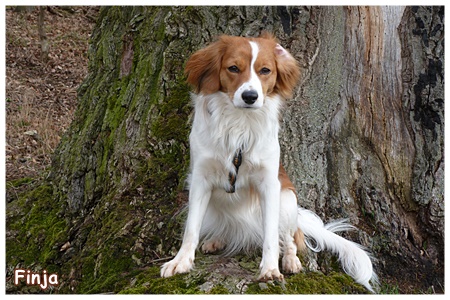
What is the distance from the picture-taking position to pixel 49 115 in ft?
27.9

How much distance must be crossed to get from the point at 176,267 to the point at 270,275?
22.9 inches

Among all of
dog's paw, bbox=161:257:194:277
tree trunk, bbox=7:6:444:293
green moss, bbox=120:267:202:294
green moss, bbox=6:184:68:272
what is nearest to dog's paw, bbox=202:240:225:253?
tree trunk, bbox=7:6:444:293

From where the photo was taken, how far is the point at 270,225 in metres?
3.70

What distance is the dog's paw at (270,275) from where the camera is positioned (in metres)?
3.58

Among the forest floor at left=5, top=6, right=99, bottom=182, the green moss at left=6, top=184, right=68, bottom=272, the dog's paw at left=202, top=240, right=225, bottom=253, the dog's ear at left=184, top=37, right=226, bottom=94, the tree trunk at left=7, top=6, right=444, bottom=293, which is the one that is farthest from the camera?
the forest floor at left=5, top=6, right=99, bottom=182

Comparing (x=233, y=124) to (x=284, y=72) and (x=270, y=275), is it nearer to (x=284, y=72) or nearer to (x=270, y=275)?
(x=284, y=72)

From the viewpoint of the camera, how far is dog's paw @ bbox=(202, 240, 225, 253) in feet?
13.3

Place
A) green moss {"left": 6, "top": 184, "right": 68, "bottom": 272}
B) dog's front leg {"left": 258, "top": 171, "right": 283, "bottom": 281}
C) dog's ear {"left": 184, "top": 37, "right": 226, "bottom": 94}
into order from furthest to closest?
green moss {"left": 6, "top": 184, "right": 68, "bottom": 272} → dog's ear {"left": 184, "top": 37, "right": 226, "bottom": 94} → dog's front leg {"left": 258, "top": 171, "right": 283, "bottom": 281}

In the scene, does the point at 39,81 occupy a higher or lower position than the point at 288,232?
higher

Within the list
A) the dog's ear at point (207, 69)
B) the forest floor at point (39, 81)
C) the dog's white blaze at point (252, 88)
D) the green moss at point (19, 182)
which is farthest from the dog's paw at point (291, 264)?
the forest floor at point (39, 81)

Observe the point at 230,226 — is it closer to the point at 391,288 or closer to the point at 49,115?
the point at 391,288

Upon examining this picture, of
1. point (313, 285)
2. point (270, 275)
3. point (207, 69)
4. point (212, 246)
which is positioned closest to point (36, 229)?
point (212, 246)

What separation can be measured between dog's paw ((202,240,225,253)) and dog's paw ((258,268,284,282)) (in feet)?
1.85

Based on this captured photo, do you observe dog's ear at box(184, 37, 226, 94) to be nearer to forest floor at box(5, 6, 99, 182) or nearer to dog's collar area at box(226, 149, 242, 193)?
dog's collar area at box(226, 149, 242, 193)
